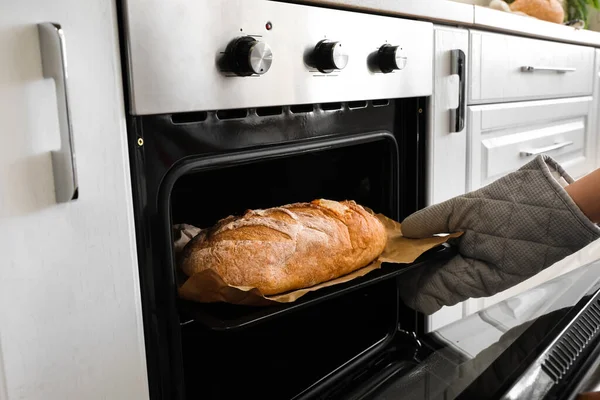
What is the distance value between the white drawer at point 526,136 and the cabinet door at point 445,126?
0.24 ft

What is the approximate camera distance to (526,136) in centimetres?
148

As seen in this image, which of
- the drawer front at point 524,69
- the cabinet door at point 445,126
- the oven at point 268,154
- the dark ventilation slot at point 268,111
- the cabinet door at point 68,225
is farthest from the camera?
the drawer front at point 524,69

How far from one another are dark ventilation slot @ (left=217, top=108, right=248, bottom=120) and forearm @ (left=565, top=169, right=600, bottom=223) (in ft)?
1.72

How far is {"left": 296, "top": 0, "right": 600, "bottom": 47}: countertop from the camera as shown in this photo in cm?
92

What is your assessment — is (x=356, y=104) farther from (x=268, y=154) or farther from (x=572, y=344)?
(x=572, y=344)

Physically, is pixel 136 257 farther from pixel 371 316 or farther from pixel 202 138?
pixel 371 316

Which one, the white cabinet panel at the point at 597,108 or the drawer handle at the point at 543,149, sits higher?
the white cabinet panel at the point at 597,108

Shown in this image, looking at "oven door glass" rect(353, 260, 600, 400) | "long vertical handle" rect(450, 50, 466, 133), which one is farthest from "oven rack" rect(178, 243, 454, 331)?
"long vertical handle" rect(450, 50, 466, 133)

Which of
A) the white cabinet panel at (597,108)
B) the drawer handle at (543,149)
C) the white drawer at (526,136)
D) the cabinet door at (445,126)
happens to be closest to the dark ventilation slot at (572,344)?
the cabinet door at (445,126)

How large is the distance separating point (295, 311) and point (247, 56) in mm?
411

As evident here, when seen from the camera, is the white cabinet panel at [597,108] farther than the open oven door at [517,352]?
Yes

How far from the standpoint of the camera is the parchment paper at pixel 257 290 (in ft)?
2.35

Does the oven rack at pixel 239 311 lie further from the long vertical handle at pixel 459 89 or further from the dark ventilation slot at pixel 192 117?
the long vertical handle at pixel 459 89

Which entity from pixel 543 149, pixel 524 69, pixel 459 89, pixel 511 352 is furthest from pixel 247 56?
pixel 543 149
